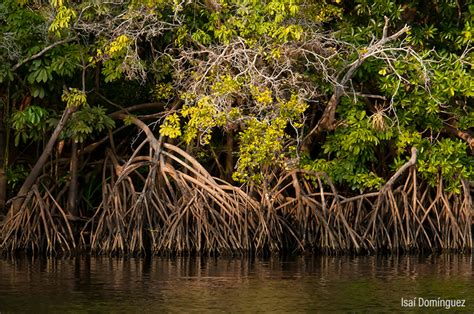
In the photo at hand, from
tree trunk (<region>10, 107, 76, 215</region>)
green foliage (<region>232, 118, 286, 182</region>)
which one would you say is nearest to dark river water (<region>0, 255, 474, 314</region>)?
tree trunk (<region>10, 107, 76, 215</region>)

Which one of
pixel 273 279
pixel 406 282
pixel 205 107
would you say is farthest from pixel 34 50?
pixel 406 282

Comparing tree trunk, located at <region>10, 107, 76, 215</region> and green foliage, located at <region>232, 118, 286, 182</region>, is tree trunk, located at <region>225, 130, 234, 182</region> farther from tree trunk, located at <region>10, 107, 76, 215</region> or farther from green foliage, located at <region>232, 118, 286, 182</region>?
tree trunk, located at <region>10, 107, 76, 215</region>

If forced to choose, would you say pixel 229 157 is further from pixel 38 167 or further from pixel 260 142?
pixel 38 167

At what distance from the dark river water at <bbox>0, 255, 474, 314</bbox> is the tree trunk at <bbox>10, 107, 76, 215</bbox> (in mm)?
1243

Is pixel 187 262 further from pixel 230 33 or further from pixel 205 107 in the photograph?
pixel 230 33

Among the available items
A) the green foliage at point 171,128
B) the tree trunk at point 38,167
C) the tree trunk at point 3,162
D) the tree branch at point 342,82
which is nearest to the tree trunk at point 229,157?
the tree branch at point 342,82

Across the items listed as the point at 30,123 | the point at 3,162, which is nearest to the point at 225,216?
the point at 30,123

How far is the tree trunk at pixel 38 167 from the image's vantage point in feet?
63.3

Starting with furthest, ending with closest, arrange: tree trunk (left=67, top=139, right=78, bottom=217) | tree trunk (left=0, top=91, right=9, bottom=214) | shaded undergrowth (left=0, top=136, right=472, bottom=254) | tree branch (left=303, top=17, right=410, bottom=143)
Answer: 1. tree trunk (left=67, top=139, right=78, bottom=217)
2. tree trunk (left=0, top=91, right=9, bottom=214)
3. shaded undergrowth (left=0, top=136, right=472, bottom=254)
4. tree branch (left=303, top=17, right=410, bottom=143)

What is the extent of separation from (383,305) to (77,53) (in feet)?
24.1

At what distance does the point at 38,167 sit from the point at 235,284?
5.48 m

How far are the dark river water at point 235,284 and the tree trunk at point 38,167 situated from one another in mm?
1243

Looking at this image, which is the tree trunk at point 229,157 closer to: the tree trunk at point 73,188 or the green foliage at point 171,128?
the green foliage at point 171,128

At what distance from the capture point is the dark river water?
43.8 ft
